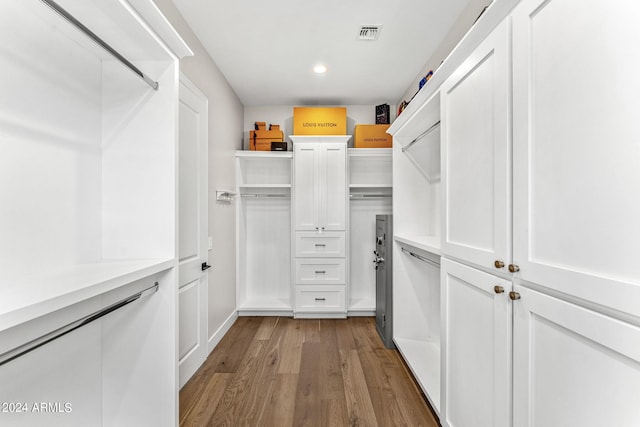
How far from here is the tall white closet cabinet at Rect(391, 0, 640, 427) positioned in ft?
2.27

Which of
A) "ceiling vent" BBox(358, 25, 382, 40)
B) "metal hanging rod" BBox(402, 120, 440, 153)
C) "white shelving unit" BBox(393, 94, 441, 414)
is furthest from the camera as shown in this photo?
"white shelving unit" BBox(393, 94, 441, 414)

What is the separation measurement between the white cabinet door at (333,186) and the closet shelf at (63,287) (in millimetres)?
2278

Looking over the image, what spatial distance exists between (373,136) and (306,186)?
1044 mm

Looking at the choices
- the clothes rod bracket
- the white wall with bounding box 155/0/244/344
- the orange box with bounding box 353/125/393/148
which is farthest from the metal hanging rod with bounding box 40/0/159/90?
the orange box with bounding box 353/125/393/148

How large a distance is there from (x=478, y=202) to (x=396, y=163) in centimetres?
158

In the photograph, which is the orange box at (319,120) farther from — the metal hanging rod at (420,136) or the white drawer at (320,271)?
the white drawer at (320,271)

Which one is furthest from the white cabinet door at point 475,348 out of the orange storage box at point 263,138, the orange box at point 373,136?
the orange storage box at point 263,138

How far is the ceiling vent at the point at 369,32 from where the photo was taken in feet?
7.54

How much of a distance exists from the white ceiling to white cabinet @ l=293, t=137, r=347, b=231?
68 centimetres

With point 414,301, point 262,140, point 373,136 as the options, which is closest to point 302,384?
point 414,301

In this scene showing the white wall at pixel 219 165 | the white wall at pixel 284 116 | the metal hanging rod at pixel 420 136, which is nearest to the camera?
the metal hanging rod at pixel 420 136

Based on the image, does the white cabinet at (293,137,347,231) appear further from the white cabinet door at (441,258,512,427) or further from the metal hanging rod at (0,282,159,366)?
the metal hanging rod at (0,282,159,366)

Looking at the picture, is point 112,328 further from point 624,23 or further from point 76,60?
point 624,23

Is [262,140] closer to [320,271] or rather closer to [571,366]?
[320,271]
